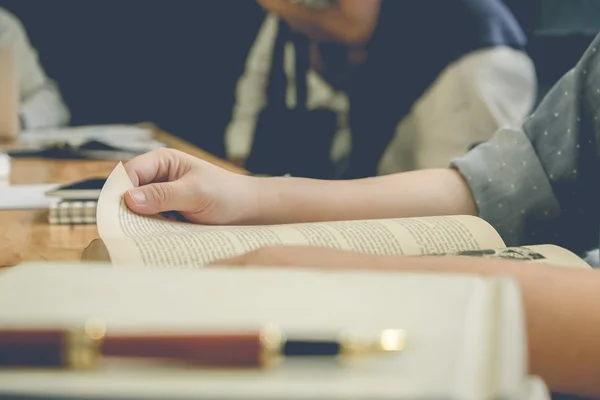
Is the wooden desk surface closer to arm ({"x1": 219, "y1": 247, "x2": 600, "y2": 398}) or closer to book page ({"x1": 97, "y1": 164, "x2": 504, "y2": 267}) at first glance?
book page ({"x1": 97, "y1": 164, "x2": 504, "y2": 267})

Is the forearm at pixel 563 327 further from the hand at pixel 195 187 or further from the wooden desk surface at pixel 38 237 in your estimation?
the wooden desk surface at pixel 38 237

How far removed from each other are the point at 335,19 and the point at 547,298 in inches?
69.6

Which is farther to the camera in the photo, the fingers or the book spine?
the book spine

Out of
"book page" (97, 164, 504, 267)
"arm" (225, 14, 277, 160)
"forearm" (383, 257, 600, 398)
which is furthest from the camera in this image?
"arm" (225, 14, 277, 160)

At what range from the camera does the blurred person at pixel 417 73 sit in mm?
1874

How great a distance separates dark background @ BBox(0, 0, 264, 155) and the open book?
2928mm

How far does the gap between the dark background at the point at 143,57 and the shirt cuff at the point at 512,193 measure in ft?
9.16

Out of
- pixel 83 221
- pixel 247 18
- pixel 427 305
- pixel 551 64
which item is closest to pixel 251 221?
pixel 83 221

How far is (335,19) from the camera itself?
2068mm

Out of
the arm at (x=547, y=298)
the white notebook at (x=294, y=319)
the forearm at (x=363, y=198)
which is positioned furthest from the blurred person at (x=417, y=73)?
the white notebook at (x=294, y=319)

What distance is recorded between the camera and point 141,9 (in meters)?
3.51

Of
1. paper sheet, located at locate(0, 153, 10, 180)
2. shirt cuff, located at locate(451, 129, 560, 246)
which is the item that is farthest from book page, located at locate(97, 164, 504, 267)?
paper sheet, located at locate(0, 153, 10, 180)

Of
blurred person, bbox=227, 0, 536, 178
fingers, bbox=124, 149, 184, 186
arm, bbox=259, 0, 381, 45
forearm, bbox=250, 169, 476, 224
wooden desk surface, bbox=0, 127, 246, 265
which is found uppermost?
arm, bbox=259, 0, 381, 45

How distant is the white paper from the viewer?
944 mm
